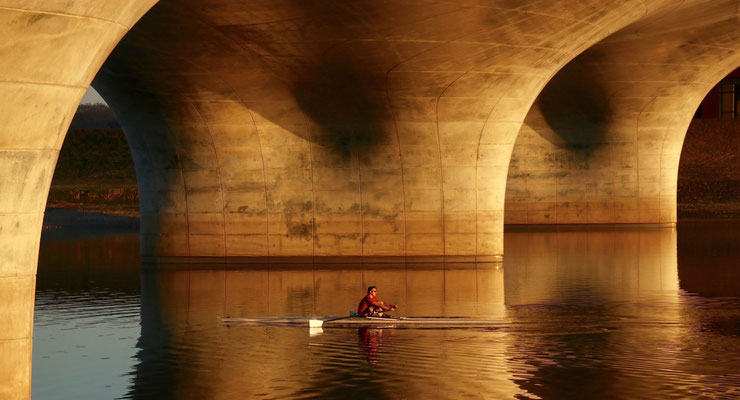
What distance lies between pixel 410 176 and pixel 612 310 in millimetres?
9188

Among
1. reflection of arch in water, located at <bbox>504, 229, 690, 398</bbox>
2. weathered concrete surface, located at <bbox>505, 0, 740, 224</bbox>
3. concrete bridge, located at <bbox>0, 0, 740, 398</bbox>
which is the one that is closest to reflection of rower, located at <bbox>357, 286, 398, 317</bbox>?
reflection of arch in water, located at <bbox>504, 229, 690, 398</bbox>

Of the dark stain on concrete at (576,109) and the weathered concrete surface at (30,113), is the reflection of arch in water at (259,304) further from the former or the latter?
the dark stain on concrete at (576,109)

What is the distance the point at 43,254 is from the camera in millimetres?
35844

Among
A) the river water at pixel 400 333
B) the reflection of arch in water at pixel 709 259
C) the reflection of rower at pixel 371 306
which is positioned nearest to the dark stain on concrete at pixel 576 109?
the reflection of arch in water at pixel 709 259

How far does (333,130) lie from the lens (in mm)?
29781

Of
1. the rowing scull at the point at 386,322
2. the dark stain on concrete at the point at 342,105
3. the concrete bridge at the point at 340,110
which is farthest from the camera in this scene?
the dark stain on concrete at the point at 342,105

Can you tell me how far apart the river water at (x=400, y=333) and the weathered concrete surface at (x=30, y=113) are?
10.2 ft

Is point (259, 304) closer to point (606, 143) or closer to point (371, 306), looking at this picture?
point (371, 306)

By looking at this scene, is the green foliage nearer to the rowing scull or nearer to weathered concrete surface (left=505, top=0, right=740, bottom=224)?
weathered concrete surface (left=505, top=0, right=740, bottom=224)

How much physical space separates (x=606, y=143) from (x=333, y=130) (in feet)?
64.4

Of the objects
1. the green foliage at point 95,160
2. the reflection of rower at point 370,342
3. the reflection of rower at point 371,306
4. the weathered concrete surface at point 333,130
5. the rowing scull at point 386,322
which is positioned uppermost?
the green foliage at point 95,160

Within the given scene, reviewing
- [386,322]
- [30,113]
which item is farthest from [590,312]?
[30,113]

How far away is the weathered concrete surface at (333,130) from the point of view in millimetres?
26828

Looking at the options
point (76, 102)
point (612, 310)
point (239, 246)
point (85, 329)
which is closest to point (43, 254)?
point (239, 246)
